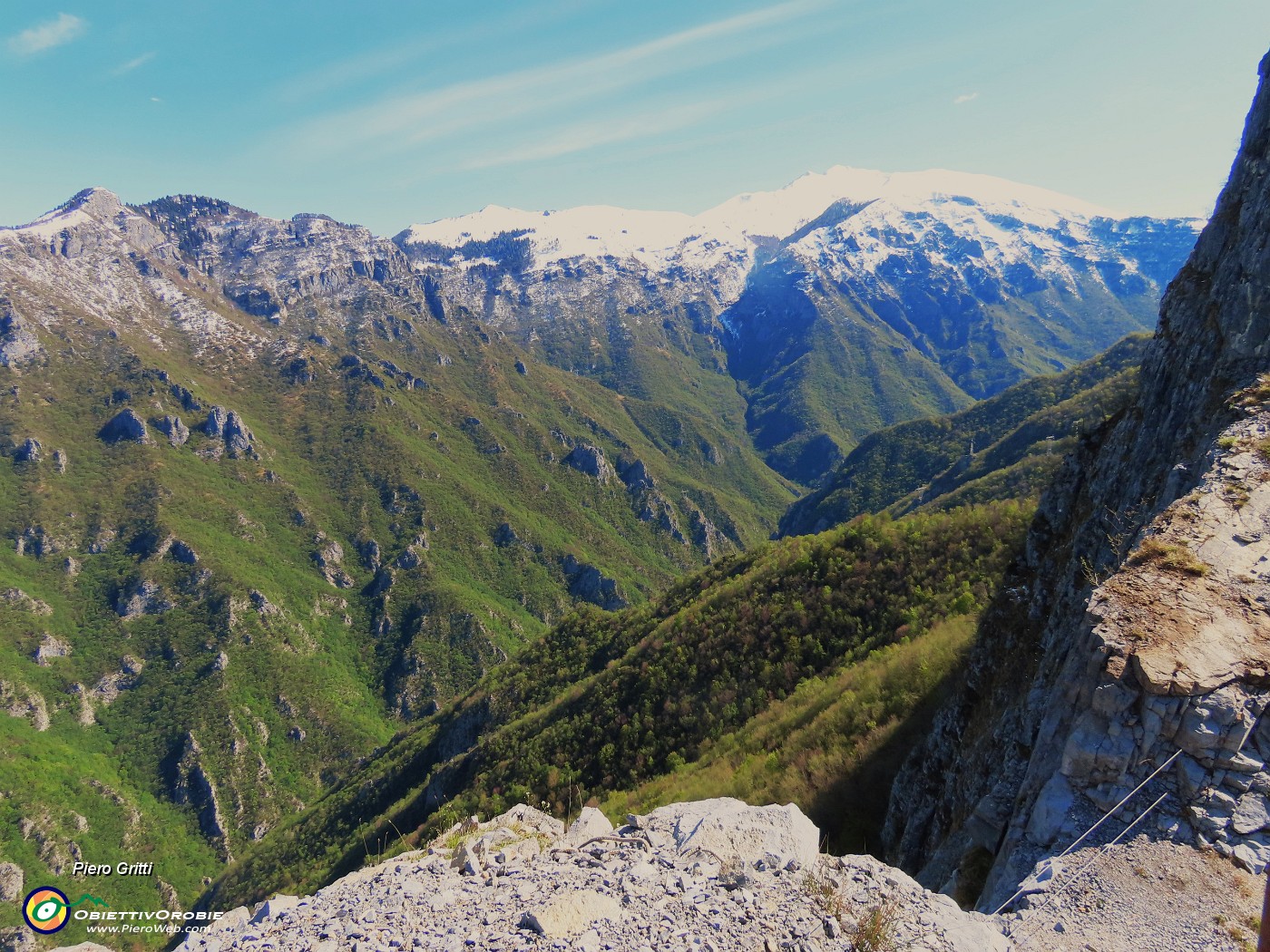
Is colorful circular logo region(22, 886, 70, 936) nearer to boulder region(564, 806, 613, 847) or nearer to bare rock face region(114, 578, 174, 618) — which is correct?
boulder region(564, 806, 613, 847)

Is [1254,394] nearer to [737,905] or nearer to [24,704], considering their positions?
[737,905]

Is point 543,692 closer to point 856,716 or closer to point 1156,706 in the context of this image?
point 856,716

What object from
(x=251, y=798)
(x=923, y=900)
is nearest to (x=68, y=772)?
(x=251, y=798)

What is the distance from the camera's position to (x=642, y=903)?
27.6 feet

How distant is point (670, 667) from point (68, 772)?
181 meters

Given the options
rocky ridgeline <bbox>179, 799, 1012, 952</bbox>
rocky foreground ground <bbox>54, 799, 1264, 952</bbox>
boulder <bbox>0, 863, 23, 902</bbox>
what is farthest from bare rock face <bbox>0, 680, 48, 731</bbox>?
rocky ridgeline <bbox>179, 799, 1012, 952</bbox>

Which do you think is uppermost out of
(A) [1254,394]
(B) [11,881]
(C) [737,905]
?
(A) [1254,394]

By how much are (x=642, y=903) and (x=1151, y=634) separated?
24.5 ft

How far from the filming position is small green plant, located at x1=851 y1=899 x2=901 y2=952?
7.59 m

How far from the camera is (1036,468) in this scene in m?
89.9

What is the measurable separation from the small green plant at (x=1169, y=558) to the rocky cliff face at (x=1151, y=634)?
0.09 ft

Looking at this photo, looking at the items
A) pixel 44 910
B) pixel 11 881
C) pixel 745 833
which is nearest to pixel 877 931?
pixel 745 833

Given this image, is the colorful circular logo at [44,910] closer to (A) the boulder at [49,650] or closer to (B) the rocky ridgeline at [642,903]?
(B) the rocky ridgeline at [642,903]

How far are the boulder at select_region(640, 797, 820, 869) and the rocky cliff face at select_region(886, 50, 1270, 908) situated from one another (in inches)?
101
